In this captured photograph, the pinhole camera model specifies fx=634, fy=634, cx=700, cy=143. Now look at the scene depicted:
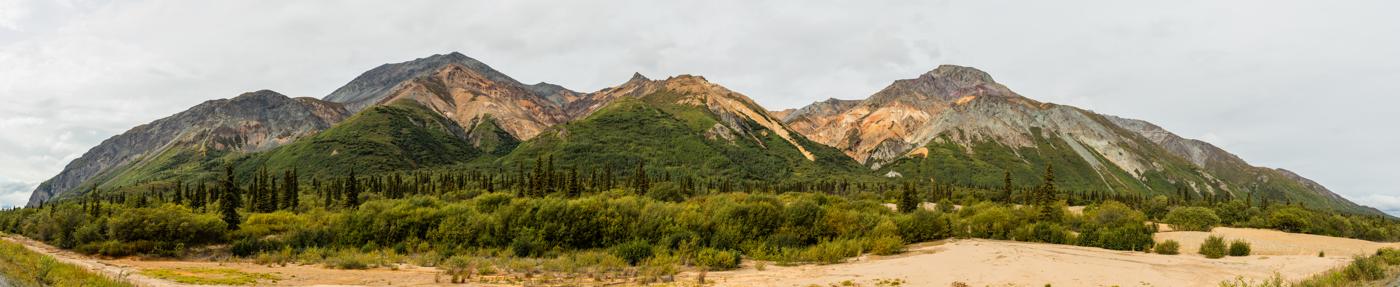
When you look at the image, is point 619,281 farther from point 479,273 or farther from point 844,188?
point 844,188

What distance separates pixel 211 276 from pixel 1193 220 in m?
80.5

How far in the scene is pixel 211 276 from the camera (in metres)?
28.8

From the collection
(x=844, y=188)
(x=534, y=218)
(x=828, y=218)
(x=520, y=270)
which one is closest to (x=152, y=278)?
(x=520, y=270)

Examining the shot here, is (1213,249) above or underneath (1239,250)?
above

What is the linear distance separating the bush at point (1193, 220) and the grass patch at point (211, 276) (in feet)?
248

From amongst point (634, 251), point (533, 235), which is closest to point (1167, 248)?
point (634, 251)

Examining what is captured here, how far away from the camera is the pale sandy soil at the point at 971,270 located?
28.0m

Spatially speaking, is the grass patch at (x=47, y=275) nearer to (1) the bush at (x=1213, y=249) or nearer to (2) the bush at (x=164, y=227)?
(2) the bush at (x=164, y=227)

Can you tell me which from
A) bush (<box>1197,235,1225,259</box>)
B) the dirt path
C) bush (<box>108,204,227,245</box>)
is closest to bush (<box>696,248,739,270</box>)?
the dirt path

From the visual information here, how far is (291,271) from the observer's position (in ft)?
109

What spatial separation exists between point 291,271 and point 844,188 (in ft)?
563

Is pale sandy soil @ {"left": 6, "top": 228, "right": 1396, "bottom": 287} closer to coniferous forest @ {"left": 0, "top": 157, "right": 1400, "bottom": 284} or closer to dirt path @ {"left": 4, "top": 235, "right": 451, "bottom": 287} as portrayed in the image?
Answer: dirt path @ {"left": 4, "top": 235, "right": 451, "bottom": 287}

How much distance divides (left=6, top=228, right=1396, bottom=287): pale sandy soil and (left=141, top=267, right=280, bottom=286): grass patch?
2.31ft

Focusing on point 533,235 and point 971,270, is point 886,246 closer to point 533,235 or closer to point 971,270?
point 971,270
